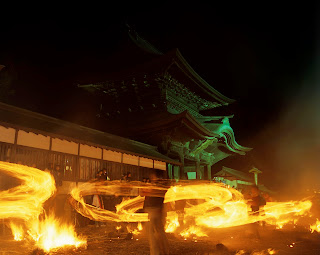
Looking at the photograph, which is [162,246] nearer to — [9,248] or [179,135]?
[9,248]

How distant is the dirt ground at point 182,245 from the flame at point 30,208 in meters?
0.48

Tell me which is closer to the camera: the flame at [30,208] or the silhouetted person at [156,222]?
the silhouetted person at [156,222]

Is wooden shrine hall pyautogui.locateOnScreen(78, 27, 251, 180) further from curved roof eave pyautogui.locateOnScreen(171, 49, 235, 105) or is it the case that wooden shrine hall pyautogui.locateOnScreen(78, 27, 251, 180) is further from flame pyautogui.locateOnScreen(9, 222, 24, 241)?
flame pyautogui.locateOnScreen(9, 222, 24, 241)

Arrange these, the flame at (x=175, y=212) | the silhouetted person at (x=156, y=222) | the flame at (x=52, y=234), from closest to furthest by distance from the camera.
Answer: the silhouetted person at (x=156, y=222), the flame at (x=52, y=234), the flame at (x=175, y=212)

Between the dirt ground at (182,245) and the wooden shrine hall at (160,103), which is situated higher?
the wooden shrine hall at (160,103)

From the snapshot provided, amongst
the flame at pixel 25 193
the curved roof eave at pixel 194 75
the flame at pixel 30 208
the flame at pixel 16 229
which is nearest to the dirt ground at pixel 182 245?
the flame at pixel 16 229

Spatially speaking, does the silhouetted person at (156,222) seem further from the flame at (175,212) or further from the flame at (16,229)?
the flame at (16,229)

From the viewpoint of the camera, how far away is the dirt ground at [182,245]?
24.2 ft

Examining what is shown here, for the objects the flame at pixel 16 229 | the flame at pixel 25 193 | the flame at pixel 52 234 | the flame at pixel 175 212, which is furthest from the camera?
the flame at pixel 175 212

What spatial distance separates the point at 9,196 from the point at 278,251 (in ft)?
26.4

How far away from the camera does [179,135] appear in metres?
17.9

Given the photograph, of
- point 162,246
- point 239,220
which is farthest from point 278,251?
point 239,220

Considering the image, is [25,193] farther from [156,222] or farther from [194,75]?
[194,75]

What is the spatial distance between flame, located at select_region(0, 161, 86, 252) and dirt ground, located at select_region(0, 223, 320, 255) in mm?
479
